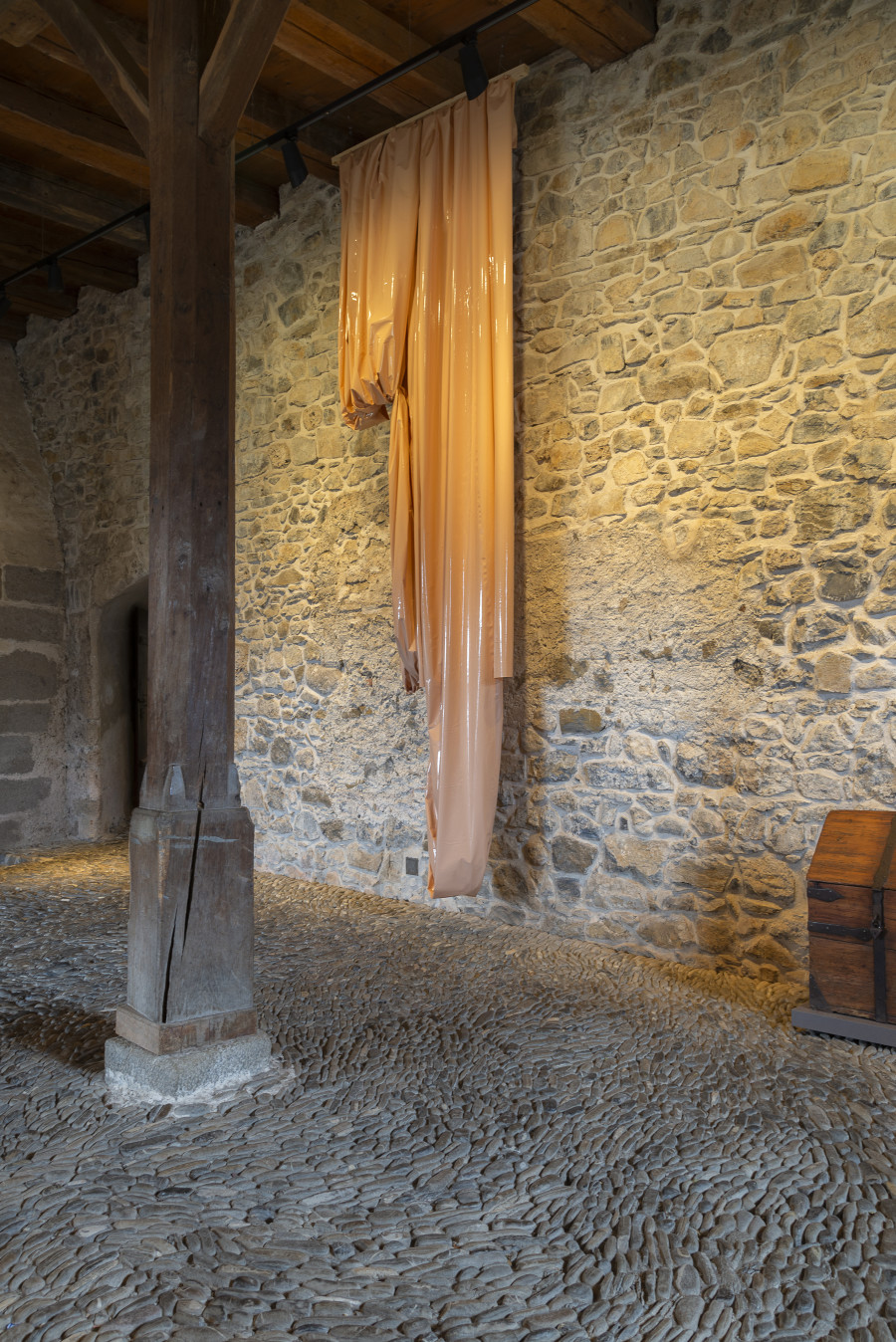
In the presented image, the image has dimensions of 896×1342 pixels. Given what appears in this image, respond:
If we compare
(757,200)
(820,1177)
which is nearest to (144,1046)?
(820,1177)

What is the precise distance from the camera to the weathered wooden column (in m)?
2.46

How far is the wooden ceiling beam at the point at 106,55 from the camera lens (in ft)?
9.07

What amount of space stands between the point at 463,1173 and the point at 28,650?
5272 millimetres

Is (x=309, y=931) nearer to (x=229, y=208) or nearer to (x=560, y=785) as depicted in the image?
(x=560, y=785)

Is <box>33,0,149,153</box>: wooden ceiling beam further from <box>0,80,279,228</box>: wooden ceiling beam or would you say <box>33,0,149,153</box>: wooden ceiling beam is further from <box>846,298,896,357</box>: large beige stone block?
<box>846,298,896,357</box>: large beige stone block

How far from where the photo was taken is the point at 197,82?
2617 millimetres

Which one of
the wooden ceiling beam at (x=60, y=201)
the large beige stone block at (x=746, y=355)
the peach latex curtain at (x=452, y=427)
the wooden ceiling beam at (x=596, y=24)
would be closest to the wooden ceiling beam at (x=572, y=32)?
the wooden ceiling beam at (x=596, y=24)

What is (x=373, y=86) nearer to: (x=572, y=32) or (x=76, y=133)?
(x=572, y=32)

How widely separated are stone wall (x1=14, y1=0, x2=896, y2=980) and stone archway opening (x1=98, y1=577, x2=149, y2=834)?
2.46 metres

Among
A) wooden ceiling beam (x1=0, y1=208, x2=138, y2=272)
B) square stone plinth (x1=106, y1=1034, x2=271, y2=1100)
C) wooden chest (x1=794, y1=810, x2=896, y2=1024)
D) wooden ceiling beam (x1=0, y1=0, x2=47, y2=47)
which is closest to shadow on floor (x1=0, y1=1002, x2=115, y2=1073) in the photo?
square stone plinth (x1=106, y1=1034, x2=271, y2=1100)

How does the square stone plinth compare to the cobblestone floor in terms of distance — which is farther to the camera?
the square stone plinth

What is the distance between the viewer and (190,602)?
2527mm

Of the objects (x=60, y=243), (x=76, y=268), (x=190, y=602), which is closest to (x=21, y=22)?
(x=60, y=243)

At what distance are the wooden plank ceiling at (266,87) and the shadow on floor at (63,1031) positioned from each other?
105 inches
